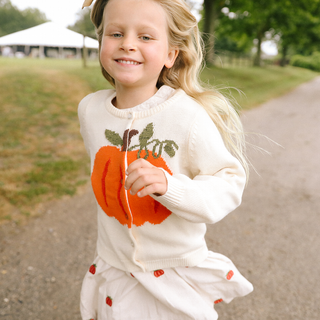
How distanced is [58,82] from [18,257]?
6127 mm

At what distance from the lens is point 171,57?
53.6 inches

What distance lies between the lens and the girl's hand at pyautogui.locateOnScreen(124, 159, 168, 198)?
39.4 inches

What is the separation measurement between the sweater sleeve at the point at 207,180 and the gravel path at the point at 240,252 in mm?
1392

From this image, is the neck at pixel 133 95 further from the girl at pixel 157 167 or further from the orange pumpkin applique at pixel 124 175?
the orange pumpkin applique at pixel 124 175

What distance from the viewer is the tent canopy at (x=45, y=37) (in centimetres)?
178

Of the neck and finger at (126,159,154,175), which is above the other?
the neck

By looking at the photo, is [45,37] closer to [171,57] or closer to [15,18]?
[15,18]

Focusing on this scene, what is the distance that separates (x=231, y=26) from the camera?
2056 cm

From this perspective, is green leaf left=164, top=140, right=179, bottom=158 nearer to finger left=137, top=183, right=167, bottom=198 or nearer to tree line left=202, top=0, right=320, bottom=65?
finger left=137, top=183, right=167, bottom=198

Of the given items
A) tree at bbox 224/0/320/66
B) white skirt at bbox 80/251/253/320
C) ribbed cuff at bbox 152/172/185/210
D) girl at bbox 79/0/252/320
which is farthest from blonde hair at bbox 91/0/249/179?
tree at bbox 224/0/320/66

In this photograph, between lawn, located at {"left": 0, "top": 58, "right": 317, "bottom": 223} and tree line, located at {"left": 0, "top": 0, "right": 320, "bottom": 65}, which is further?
lawn, located at {"left": 0, "top": 58, "right": 317, "bottom": 223}

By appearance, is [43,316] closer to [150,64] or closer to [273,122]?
[150,64]

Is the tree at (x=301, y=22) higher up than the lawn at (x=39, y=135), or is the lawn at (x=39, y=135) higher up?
the tree at (x=301, y=22)

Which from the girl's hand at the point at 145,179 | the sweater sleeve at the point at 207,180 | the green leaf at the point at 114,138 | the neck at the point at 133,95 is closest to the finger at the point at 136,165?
the girl's hand at the point at 145,179
